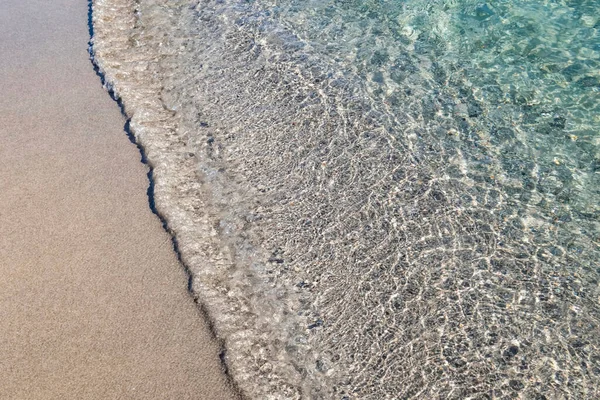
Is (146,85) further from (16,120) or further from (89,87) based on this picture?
(16,120)

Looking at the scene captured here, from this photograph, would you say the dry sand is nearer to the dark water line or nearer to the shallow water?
the dark water line

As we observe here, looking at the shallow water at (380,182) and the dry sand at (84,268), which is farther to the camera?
the shallow water at (380,182)

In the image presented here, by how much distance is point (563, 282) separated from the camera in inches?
137

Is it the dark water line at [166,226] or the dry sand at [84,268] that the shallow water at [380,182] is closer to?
the dark water line at [166,226]

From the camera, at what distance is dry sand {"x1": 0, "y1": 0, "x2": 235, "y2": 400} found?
2932 millimetres

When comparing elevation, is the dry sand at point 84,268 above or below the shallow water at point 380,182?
below

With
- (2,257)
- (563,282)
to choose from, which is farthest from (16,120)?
(563,282)

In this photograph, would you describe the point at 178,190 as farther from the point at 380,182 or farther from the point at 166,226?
the point at 380,182

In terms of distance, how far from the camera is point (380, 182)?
4031 mm

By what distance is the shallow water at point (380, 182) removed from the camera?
3074 millimetres

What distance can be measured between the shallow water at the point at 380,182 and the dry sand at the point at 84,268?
0.57ft

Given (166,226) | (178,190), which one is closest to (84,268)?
(166,226)

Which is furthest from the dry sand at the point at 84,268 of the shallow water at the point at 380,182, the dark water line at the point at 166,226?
the shallow water at the point at 380,182

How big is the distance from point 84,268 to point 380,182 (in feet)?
6.64
